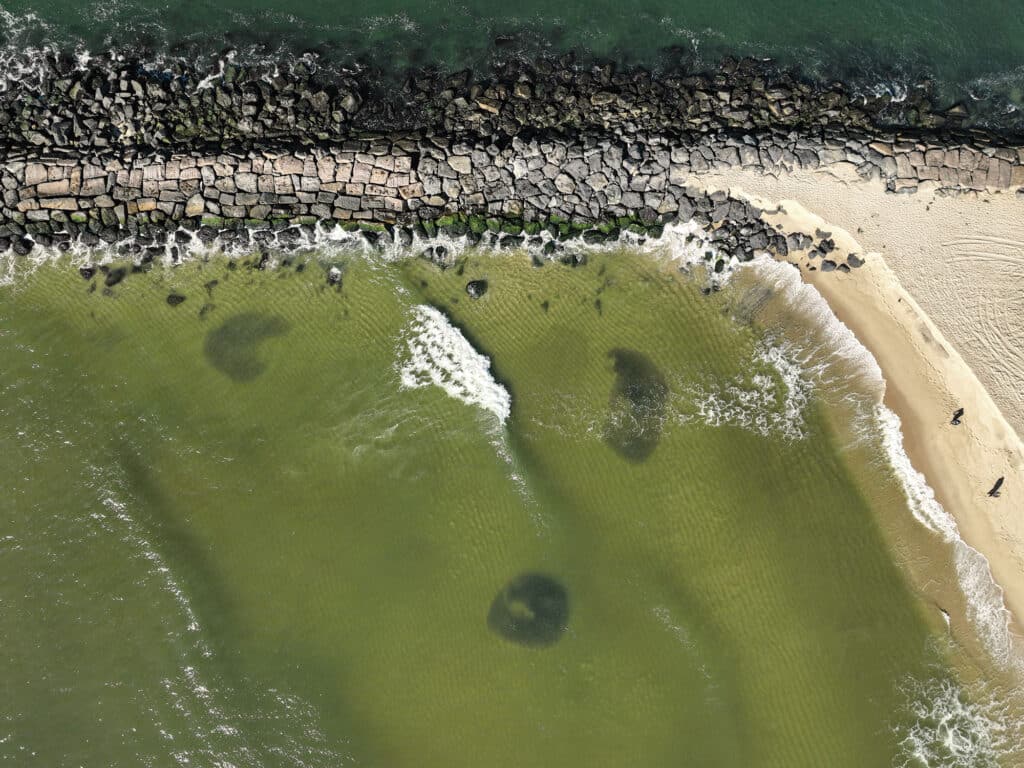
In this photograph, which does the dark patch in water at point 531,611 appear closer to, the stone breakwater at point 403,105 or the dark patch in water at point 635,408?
the dark patch in water at point 635,408

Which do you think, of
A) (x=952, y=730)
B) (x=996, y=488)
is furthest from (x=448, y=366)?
(x=952, y=730)

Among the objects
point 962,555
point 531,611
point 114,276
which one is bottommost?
point 531,611

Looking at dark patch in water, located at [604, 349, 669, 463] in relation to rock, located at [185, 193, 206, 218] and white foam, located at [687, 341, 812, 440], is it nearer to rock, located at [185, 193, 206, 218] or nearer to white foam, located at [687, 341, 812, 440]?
white foam, located at [687, 341, 812, 440]

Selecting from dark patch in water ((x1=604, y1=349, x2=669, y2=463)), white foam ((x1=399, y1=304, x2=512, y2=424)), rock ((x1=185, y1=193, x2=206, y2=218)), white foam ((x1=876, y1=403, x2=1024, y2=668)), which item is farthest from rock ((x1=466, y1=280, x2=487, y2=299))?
white foam ((x1=876, y1=403, x2=1024, y2=668))

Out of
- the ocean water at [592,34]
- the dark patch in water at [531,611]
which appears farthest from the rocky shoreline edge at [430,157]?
the dark patch in water at [531,611]

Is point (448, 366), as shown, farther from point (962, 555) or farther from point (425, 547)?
point (962, 555)

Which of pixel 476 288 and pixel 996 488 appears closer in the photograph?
pixel 996 488

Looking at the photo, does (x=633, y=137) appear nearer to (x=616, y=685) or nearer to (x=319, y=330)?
(x=319, y=330)

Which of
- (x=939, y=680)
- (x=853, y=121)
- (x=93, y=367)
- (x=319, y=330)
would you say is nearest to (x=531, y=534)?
(x=319, y=330)
